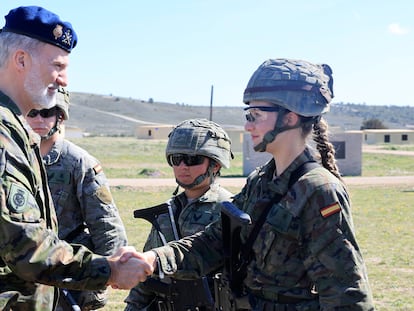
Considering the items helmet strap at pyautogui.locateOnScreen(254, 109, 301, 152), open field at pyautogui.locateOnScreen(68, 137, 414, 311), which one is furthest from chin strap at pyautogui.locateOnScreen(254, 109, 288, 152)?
open field at pyautogui.locateOnScreen(68, 137, 414, 311)

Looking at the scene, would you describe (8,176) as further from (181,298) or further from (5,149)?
(181,298)

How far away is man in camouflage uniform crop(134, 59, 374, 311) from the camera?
322cm

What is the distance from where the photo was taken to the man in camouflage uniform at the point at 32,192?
300 cm

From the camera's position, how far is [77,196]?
4809 millimetres

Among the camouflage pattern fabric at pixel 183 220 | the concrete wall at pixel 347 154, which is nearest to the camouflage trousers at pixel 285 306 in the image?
the camouflage pattern fabric at pixel 183 220

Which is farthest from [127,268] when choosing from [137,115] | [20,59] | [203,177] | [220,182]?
[137,115]

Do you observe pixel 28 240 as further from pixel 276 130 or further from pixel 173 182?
pixel 173 182

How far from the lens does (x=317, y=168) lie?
11.5 feet

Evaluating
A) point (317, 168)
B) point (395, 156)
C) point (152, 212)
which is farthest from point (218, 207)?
point (395, 156)

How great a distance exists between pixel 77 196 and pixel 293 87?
195cm

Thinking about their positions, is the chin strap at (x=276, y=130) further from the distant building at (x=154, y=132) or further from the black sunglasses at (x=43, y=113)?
the distant building at (x=154, y=132)

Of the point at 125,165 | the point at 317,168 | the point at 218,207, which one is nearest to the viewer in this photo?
the point at 317,168

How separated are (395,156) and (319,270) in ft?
145

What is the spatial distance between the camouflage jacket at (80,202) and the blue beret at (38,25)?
142 cm
